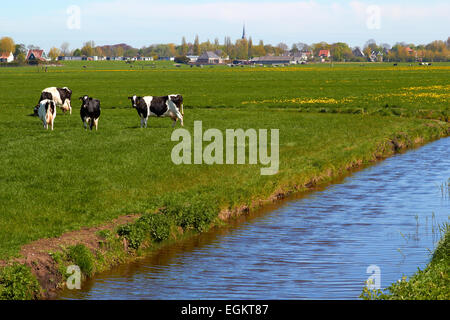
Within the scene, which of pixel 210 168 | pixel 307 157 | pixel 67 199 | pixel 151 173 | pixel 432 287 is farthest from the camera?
pixel 307 157

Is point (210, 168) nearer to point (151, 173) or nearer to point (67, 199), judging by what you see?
point (151, 173)

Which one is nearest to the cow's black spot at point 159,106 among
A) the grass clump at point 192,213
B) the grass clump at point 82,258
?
the grass clump at point 192,213

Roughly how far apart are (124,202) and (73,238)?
11.9 feet

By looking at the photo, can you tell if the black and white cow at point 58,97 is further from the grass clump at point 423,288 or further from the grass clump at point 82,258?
the grass clump at point 423,288

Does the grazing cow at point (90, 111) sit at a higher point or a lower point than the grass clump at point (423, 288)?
higher

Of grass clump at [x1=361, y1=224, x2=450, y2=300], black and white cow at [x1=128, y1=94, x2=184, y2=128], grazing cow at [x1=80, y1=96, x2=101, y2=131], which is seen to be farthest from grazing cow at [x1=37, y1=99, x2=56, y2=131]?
grass clump at [x1=361, y1=224, x2=450, y2=300]

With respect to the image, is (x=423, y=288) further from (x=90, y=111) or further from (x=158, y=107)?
(x=158, y=107)

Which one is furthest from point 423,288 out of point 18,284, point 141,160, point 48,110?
point 48,110

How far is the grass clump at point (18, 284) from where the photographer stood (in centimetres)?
1234

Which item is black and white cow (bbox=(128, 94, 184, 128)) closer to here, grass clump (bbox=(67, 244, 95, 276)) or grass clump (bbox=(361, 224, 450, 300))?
grass clump (bbox=(67, 244, 95, 276))

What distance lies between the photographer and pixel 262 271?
15.0 metres

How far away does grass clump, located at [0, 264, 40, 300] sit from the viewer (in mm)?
12344

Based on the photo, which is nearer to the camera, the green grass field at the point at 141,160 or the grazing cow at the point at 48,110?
the green grass field at the point at 141,160

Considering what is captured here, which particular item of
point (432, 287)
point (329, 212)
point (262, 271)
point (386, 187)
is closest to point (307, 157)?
point (386, 187)
